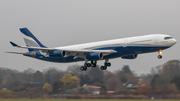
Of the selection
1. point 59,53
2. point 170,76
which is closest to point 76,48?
point 59,53

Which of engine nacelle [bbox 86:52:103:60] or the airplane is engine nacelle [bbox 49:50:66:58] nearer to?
the airplane

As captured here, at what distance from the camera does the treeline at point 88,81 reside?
183 ft

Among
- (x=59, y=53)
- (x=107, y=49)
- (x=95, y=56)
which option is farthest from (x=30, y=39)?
(x=107, y=49)

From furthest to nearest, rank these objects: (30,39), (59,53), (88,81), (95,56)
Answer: (88,81) → (30,39) → (59,53) → (95,56)

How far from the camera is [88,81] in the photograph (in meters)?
63.1

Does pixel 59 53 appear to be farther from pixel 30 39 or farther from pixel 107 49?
pixel 30 39

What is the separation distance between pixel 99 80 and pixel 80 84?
15.9 feet

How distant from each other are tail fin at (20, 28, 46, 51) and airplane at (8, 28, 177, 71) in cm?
178

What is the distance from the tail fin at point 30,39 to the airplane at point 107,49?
5.84 ft

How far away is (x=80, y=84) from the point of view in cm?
6119

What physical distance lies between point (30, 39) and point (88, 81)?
44.4ft

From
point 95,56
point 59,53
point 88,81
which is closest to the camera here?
point 95,56

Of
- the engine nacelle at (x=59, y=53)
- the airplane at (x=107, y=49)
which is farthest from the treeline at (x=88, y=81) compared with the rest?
the engine nacelle at (x=59, y=53)

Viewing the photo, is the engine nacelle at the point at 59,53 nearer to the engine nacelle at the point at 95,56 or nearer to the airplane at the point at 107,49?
the airplane at the point at 107,49
